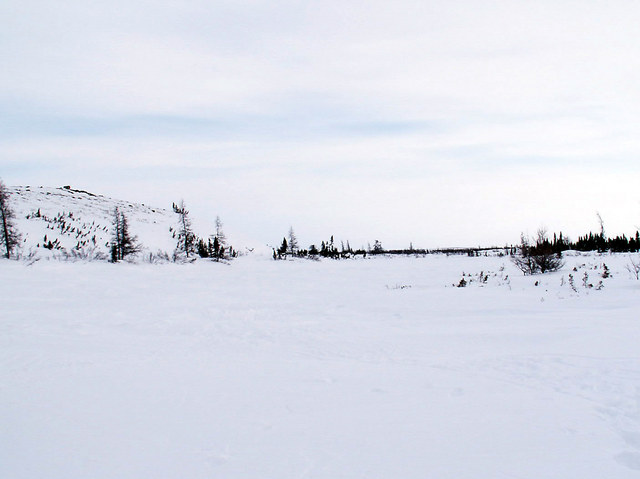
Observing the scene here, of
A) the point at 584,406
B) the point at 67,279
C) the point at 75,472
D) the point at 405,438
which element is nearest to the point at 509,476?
the point at 405,438

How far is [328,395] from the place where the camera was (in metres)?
4.51

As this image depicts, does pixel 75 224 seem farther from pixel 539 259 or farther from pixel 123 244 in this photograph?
pixel 539 259

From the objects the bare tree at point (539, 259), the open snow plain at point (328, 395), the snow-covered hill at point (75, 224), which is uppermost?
the snow-covered hill at point (75, 224)

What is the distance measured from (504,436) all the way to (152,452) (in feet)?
10.0

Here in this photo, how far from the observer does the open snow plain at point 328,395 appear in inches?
119

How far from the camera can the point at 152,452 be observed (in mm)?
3180

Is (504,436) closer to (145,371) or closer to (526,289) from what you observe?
(145,371)

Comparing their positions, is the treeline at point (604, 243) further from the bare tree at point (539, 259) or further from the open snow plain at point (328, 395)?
the open snow plain at point (328, 395)

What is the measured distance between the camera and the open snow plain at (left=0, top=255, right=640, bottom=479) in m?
3.02

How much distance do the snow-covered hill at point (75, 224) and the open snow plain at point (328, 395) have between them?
25.6 meters

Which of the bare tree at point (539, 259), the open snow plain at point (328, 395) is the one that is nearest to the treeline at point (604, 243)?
the bare tree at point (539, 259)

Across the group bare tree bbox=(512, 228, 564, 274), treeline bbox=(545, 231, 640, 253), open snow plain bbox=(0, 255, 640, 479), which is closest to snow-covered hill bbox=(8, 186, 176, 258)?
open snow plain bbox=(0, 255, 640, 479)

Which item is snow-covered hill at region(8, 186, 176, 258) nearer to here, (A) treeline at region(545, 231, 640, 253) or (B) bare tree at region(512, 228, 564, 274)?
(B) bare tree at region(512, 228, 564, 274)

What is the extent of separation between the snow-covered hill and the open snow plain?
25.6m
